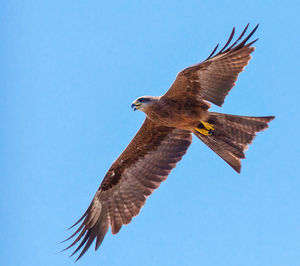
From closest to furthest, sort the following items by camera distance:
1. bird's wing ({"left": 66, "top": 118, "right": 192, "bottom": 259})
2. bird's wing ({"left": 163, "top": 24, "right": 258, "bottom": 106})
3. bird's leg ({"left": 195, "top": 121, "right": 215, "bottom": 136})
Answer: bird's wing ({"left": 163, "top": 24, "right": 258, "bottom": 106}), bird's leg ({"left": 195, "top": 121, "right": 215, "bottom": 136}), bird's wing ({"left": 66, "top": 118, "right": 192, "bottom": 259})

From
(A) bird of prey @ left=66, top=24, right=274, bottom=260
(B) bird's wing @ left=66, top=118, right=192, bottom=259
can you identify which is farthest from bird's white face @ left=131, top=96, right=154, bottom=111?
(B) bird's wing @ left=66, top=118, right=192, bottom=259

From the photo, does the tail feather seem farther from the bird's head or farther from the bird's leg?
the bird's head

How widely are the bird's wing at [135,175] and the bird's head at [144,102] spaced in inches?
34.6

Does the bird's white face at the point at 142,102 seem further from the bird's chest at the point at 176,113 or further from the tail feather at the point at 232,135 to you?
the tail feather at the point at 232,135

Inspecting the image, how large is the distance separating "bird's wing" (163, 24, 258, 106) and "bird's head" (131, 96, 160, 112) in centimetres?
26

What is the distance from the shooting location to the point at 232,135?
10.1 metres

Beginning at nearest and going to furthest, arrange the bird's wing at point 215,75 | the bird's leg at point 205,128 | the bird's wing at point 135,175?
the bird's wing at point 215,75, the bird's leg at point 205,128, the bird's wing at point 135,175

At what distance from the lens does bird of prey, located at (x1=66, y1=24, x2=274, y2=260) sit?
9.76m

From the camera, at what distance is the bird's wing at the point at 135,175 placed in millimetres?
10844

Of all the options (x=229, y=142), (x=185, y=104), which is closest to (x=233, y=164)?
(x=229, y=142)

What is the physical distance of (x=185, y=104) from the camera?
10188 millimetres

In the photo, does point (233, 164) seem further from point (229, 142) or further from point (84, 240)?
point (84, 240)

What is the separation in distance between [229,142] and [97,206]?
3.21 metres

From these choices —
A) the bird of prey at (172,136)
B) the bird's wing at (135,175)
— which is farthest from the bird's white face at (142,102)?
the bird's wing at (135,175)
